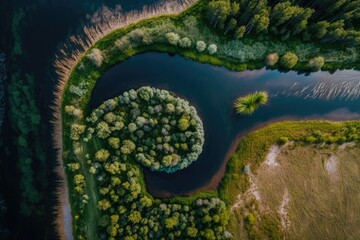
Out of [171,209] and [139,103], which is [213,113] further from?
[171,209]

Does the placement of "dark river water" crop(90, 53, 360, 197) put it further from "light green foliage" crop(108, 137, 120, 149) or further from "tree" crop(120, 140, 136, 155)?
"light green foliage" crop(108, 137, 120, 149)

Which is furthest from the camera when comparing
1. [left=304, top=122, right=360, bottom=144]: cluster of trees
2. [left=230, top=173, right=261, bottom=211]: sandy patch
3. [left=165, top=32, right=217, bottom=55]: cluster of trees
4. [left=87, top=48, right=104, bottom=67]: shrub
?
[left=304, top=122, right=360, bottom=144]: cluster of trees

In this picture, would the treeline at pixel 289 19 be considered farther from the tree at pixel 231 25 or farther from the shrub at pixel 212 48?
the shrub at pixel 212 48

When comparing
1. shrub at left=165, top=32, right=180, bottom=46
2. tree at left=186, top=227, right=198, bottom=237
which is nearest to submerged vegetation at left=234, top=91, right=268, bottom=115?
shrub at left=165, top=32, right=180, bottom=46

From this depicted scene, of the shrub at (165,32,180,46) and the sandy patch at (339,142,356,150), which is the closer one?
the shrub at (165,32,180,46)

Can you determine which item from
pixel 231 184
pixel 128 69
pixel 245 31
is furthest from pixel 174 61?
pixel 231 184

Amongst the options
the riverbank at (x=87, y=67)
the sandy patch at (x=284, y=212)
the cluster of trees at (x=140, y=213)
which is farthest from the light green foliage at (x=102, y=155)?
the sandy patch at (x=284, y=212)
